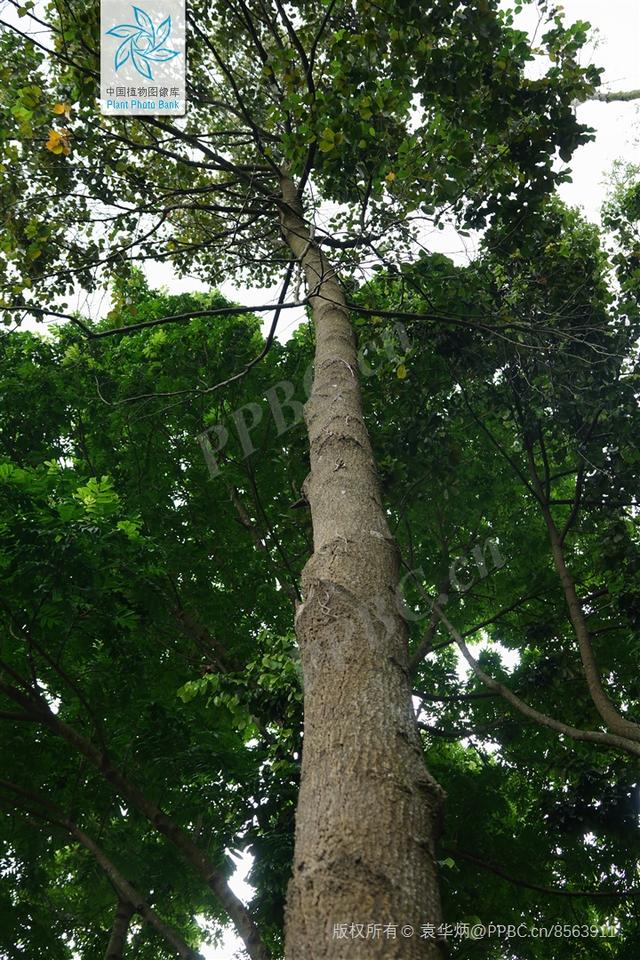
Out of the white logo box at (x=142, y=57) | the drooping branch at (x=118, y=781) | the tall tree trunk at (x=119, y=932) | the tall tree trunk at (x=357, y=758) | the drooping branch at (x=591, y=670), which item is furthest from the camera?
the tall tree trunk at (x=119, y=932)

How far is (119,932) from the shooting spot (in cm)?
742

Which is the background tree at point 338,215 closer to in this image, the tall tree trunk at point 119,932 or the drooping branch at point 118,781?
the drooping branch at point 118,781

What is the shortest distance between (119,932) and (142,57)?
8.35 metres

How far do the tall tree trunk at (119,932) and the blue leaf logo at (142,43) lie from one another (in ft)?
25.5

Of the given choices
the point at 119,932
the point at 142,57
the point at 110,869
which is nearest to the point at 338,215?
the point at 142,57

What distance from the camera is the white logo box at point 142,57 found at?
5.32m

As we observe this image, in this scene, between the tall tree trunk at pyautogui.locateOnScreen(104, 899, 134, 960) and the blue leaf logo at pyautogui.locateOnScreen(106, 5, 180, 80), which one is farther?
the tall tree trunk at pyautogui.locateOnScreen(104, 899, 134, 960)

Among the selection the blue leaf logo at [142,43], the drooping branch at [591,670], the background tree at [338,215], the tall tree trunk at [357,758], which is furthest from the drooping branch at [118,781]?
the blue leaf logo at [142,43]

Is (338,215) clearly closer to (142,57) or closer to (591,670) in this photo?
(142,57)

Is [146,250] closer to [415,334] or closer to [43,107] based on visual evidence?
[43,107]

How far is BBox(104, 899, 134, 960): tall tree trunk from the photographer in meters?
7.23

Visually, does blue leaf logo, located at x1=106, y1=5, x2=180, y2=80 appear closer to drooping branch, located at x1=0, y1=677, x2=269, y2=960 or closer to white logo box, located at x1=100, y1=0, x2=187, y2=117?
white logo box, located at x1=100, y1=0, x2=187, y2=117

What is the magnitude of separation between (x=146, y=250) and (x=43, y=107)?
124 centimetres

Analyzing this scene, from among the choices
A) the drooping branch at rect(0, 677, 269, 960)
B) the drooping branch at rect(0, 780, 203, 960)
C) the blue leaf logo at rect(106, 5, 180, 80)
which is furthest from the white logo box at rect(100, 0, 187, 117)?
the drooping branch at rect(0, 780, 203, 960)
